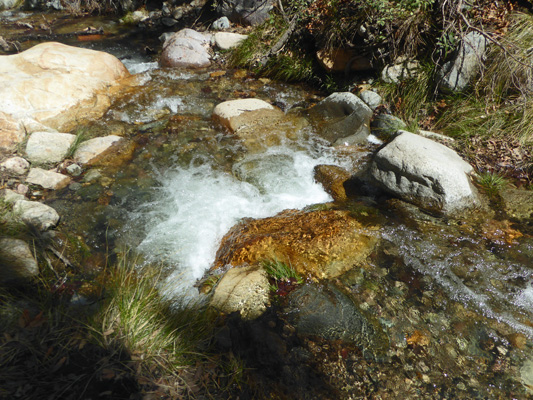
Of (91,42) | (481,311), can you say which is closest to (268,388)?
(481,311)

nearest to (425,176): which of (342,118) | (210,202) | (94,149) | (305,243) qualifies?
(305,243)

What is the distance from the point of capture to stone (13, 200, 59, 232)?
11.6 feet

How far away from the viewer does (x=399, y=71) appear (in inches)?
238

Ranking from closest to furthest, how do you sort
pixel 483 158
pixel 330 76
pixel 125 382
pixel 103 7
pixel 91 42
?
pixel 125 382 → pixel 483 158 → pixel 330 76 → pixel 91 42 → pixel 103 7

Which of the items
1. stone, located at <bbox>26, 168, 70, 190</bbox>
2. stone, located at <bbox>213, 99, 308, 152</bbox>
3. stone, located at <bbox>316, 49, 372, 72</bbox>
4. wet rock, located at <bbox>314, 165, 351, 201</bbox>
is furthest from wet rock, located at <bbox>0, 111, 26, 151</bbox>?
stone, located at <bbox>316, 49, 372, 72</bbox>

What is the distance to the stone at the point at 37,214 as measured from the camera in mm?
3525

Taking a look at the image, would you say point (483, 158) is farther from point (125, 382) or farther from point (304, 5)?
point (125, 382)

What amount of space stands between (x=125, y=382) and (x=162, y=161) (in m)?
3.49

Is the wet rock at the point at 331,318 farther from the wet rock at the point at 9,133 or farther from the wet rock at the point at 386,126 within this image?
the wet rock at the point at 9,133

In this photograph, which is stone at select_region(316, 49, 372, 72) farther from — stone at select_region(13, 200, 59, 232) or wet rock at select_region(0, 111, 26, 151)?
stone at select_region(13, 200, 59, 232)

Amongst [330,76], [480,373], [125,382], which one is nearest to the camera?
[125,382]

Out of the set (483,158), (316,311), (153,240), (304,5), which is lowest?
(153,240)

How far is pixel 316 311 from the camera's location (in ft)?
9.63

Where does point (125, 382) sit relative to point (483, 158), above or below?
below
